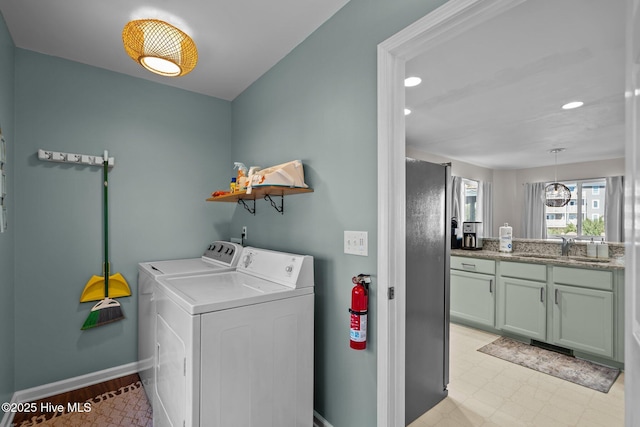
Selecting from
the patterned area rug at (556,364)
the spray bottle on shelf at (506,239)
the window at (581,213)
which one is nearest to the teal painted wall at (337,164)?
the patterned area rug at (556,364)

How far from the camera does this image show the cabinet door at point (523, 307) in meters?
3.10

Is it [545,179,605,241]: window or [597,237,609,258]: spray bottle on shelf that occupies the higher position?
[545,179,605,241]: window

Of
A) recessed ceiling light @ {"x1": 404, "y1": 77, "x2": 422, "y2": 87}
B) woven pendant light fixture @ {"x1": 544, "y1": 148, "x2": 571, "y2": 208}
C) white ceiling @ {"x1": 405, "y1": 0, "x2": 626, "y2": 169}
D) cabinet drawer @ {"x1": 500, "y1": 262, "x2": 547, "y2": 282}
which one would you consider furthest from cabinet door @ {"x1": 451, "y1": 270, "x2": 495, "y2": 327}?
recessed ceiling light @ {"x1": 404, "y1": 77, "x2": 422, "y2": 87}

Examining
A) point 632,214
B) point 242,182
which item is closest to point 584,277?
point 632,214

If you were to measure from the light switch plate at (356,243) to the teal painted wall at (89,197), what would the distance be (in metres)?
1.69

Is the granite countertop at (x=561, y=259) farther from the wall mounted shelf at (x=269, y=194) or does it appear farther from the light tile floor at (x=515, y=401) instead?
the wall mounted shelf at (x=269, y=194)

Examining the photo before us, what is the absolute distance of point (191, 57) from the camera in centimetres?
171

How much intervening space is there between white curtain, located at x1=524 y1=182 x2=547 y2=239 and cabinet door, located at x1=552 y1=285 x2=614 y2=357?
3.86m

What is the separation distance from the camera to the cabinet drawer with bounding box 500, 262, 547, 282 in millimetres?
3104

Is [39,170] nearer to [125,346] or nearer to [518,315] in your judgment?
[125,346]

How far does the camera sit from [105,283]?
2.35 metres

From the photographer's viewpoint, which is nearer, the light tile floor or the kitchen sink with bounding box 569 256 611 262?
the light tile floor

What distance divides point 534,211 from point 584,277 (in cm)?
401

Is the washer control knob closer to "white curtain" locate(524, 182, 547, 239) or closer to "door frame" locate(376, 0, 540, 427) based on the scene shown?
"door frame" locate(376, 0, 540, 427)
